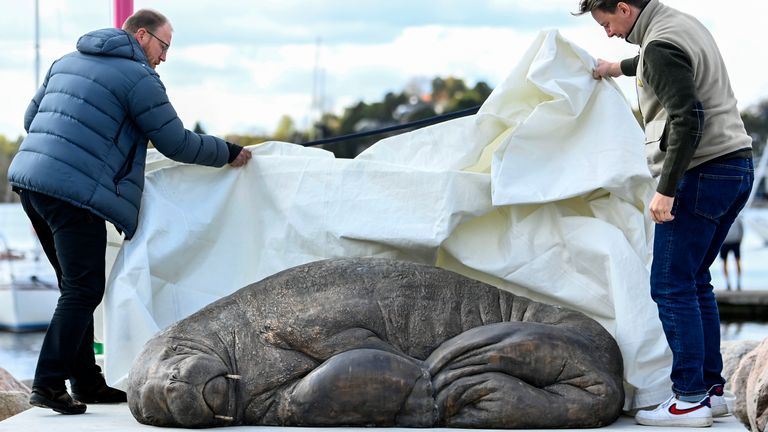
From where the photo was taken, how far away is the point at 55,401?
5.61m

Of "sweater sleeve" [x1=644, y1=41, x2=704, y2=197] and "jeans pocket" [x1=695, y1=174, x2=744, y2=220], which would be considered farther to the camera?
"jeans pocket" [x1=695, y1=174, x2=744, y2=220]

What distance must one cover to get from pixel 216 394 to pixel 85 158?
4.43ft

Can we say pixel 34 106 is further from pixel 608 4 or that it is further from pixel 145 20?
pixel 608 4

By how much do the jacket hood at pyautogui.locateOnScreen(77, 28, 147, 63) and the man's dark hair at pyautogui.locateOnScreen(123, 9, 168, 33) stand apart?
14cm

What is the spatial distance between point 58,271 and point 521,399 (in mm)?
2458

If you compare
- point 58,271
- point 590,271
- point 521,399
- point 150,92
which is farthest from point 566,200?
point 58,271

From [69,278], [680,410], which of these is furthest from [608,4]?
[69,278]

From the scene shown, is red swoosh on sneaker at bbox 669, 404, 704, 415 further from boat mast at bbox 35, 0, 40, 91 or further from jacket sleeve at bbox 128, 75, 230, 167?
boat mast at bbox 35, 0, 40, 91

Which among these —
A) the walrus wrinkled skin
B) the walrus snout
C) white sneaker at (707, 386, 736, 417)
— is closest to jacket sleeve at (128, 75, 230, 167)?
the walrus wrinkled skin

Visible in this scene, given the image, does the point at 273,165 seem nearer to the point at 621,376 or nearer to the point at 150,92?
the point at 150,92

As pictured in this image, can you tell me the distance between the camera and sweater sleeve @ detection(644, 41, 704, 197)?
200 inches

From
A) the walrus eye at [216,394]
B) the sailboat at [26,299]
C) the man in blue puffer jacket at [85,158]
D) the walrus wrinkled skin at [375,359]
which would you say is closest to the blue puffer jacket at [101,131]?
the man in blue puffer jacket at [85,158]

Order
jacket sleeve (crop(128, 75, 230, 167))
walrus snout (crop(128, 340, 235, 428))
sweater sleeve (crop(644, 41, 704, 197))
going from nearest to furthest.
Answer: sweater sleeve (crop(644, 41, 704, 197)) < walrus snout (crop(128, 340, 235, 428)) < jacket sleeve (crop(128, 75, 230, 167))

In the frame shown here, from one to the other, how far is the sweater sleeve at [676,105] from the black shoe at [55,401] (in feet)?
9.71
